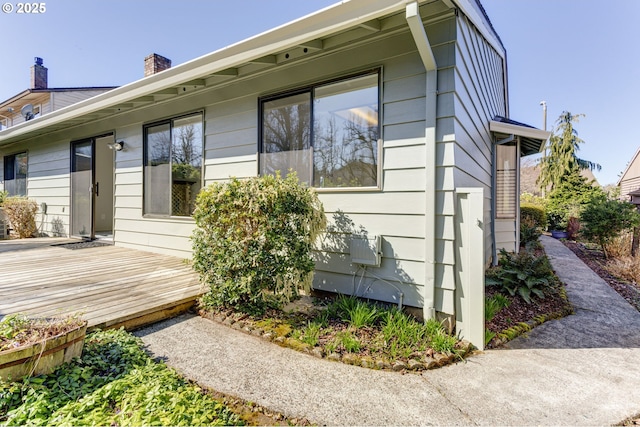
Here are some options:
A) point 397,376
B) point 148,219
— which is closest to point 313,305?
point 397,376

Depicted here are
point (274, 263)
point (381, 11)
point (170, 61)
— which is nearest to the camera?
point (381, 11)

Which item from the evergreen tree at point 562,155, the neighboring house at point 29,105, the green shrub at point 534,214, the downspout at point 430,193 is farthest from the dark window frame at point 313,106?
the evergreen tree at point 562,155

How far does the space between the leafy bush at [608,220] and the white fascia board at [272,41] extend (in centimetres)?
738

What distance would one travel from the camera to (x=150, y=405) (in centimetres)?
157

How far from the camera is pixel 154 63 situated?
5.93 metres

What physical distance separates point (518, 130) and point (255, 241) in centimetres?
482

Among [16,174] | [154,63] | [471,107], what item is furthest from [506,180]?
[16,174]

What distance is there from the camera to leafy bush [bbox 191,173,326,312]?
9.27 ft

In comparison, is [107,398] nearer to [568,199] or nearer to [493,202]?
[493,202]

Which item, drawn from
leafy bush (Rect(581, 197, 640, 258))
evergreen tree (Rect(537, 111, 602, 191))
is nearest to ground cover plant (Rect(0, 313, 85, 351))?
leafy bush (Rect(581, 197, 640, 258))

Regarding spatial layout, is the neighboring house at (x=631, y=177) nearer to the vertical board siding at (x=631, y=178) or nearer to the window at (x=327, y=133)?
the vertical board siding at (x=631, y=178)

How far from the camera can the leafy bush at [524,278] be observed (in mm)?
3779

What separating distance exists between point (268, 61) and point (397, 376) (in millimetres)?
3600

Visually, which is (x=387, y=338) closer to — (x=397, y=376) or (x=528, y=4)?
(x=397, y=376)
